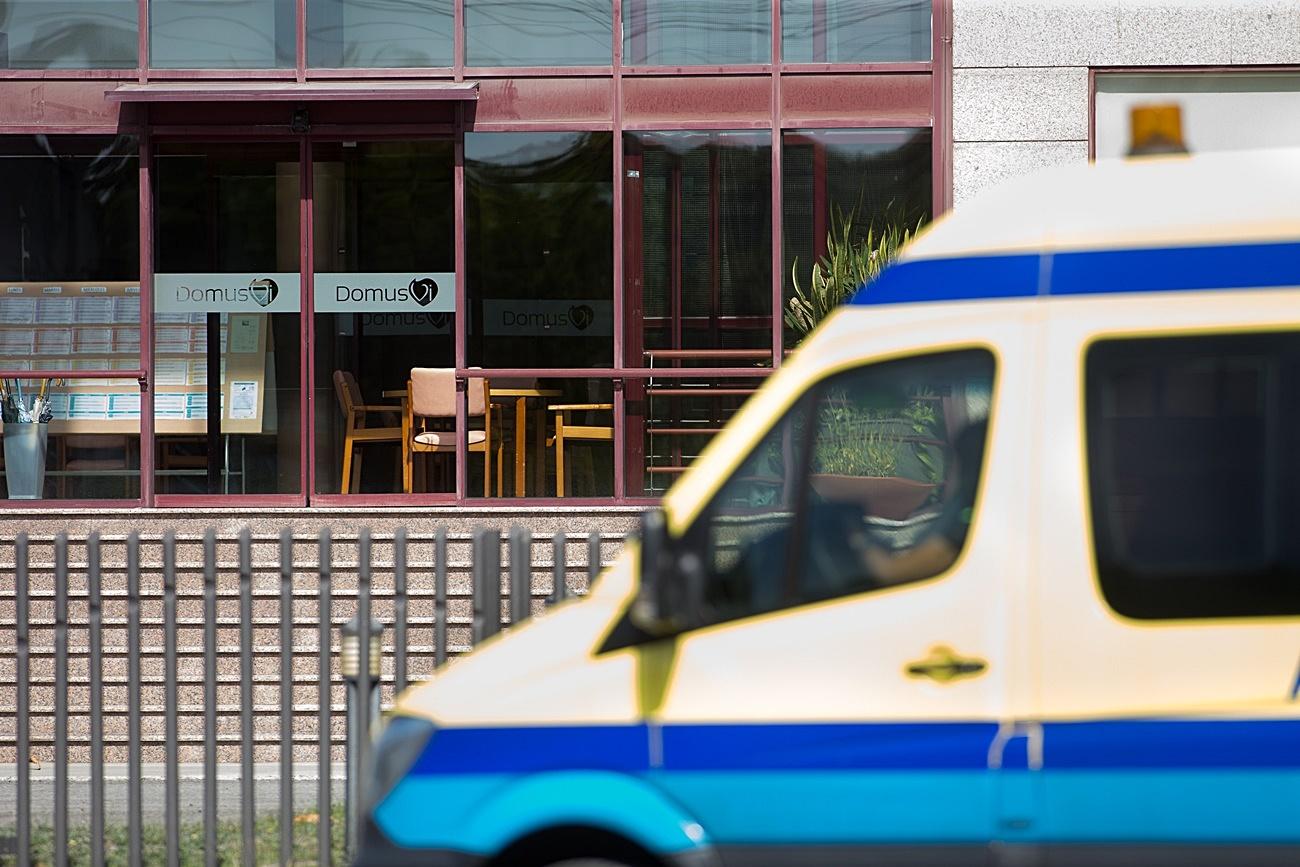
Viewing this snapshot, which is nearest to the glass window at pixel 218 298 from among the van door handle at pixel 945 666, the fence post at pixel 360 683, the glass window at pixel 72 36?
the glass window at pixel 72 36

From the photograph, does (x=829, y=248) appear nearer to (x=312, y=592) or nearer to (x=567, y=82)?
(x=567, y=82)

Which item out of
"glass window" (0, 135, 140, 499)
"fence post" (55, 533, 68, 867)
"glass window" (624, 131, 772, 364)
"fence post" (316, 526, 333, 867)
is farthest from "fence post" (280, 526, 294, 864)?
"glass window" (0, 135, 140, 499)

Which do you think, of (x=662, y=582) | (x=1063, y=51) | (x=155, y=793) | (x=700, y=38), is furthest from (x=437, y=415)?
(x=662, y=582)

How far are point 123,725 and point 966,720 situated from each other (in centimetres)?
714

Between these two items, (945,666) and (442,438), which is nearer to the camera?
(945,666)

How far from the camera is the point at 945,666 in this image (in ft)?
12.4

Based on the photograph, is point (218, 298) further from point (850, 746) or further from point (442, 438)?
point (850, 746)

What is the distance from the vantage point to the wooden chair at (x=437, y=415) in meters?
11.5

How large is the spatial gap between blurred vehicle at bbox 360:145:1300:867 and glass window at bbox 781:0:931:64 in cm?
777

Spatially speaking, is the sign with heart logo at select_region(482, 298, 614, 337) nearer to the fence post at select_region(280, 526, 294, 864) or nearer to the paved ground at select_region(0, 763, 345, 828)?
the paved ground at select_region(0, 763, 345, 828)

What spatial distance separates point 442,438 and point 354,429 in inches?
26.3

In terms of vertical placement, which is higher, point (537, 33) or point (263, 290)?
point (537, 33)

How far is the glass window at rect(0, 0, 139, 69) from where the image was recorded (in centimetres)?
1131

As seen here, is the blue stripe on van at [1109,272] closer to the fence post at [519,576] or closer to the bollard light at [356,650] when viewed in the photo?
the fence post at [519,576]
